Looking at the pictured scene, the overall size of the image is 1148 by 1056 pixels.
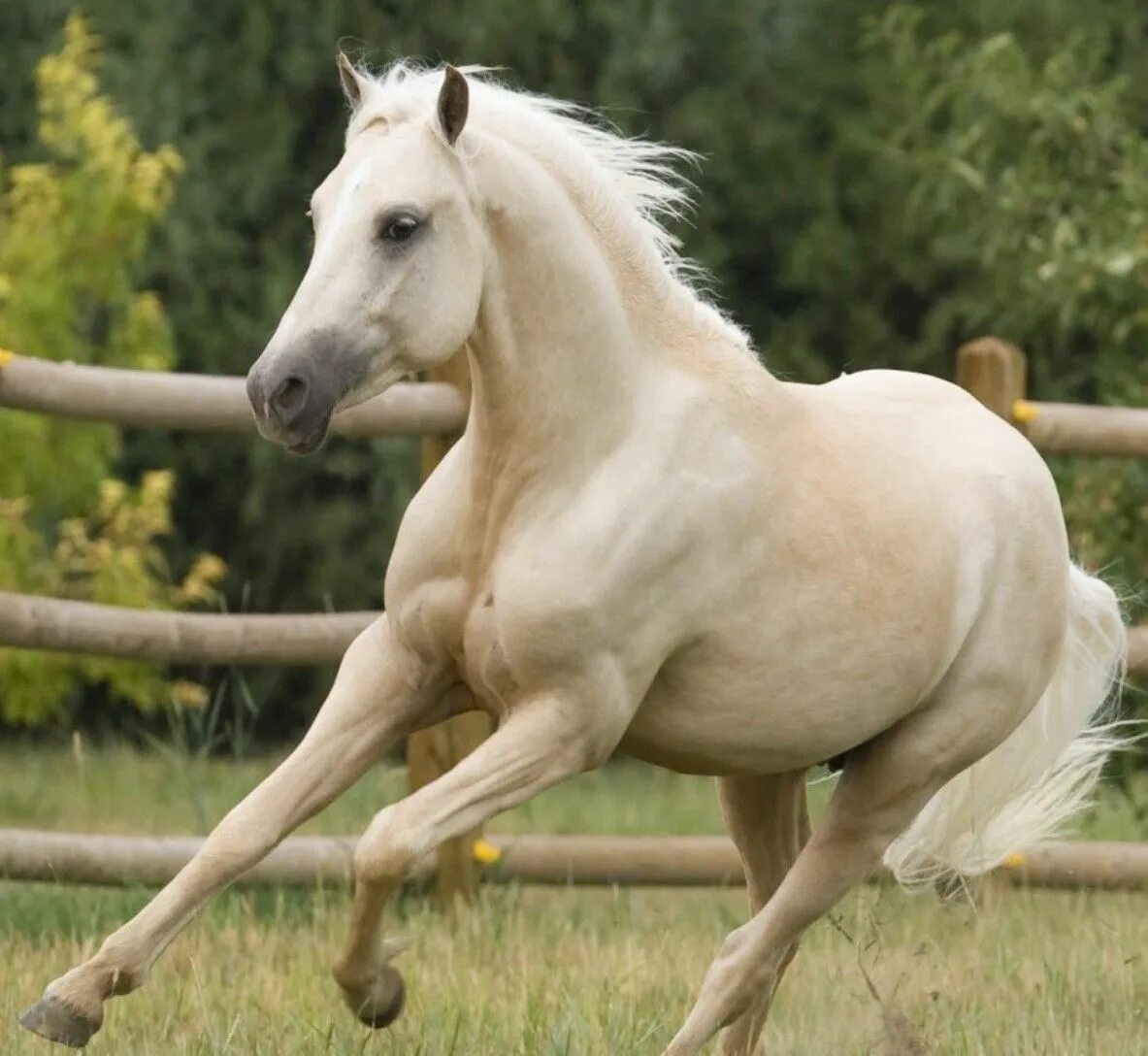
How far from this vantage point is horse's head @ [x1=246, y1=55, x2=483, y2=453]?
3486 millimetres

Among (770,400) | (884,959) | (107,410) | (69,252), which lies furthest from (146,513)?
(770,400)

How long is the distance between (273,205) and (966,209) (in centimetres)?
352

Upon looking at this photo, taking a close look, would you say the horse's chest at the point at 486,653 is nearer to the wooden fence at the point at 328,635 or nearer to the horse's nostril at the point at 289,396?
the horse's nostril at the point at 289,396

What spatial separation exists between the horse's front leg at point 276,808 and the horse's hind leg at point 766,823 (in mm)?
855

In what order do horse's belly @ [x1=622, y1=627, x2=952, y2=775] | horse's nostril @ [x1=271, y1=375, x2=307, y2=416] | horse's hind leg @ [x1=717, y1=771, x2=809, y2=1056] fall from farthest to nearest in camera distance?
horse's hind leg @ [x1=717, y1=771, x2=809, y2=1056], horse's belly @ [x1=622, y1=627, x2=952, y2=775], horse's nostril @ [x1=271, y1=375, x2=307, y2=416]

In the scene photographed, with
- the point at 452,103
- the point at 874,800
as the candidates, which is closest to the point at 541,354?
the point at 452,103

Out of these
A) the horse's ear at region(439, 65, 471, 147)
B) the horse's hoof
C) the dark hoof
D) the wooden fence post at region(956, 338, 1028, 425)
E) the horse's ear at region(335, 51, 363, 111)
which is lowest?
the horse's hoof

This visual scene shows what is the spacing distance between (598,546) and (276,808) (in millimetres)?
694

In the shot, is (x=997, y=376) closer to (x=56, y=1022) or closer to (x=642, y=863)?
(x=642, y=863)

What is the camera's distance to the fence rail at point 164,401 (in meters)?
5.74

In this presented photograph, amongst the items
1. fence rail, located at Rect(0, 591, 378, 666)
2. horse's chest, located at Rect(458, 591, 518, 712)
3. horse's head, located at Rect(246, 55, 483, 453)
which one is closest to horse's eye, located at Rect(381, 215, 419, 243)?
horse's head, located at Rect(246, 55, 483, 453)

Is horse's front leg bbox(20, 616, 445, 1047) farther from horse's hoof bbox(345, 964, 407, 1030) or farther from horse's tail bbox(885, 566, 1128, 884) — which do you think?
horse's tail bbox(885, 566, 1128, 884)

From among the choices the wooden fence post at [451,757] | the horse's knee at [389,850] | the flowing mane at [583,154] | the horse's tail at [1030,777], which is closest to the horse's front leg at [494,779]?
the horse's knee at [389,850]

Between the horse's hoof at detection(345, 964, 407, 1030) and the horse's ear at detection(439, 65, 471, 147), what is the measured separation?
4.70ft
